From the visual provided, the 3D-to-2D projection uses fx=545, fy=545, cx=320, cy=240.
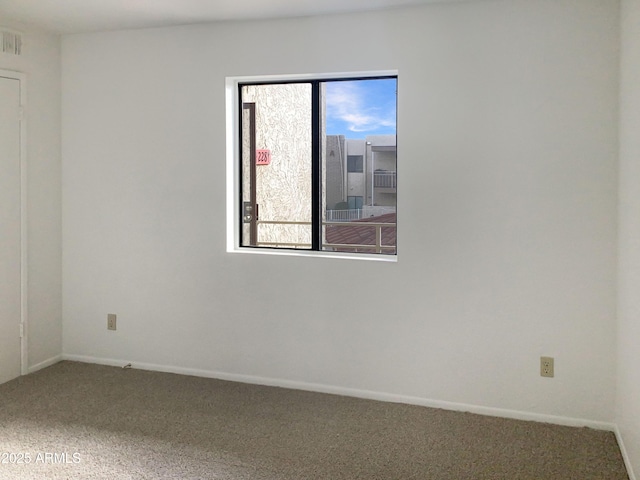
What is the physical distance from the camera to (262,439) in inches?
114

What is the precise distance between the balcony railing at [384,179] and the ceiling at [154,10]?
102 cm

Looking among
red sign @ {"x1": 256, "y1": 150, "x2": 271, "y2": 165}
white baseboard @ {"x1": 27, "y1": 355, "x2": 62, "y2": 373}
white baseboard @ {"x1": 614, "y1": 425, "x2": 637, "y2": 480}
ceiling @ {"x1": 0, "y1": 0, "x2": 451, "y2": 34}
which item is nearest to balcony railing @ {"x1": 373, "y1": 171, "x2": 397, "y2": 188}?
red sign @ {"x1": 256, "y1": 150, "x2": 271, "y2": 165}

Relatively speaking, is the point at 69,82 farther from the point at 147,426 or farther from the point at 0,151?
the point at 147,426

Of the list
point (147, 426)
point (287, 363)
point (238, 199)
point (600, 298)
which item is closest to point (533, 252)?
point (600, 298)

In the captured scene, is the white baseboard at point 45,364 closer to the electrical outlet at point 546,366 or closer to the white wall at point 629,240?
the electrical outlet at point 546,366

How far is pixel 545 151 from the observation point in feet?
9.98

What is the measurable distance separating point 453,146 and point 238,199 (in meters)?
1.52

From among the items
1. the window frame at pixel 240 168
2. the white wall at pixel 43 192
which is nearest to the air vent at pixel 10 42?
the white wall at pixel 43 192

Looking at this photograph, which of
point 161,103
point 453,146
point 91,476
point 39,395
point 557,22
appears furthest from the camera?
point 161,103

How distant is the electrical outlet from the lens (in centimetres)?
309

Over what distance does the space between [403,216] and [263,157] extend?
1.17 metres

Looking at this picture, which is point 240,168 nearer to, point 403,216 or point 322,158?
point 322,158

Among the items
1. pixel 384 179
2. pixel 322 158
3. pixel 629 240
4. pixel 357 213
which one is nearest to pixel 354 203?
pixel 357 213

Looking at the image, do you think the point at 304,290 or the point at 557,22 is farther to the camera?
the point at 304,290
